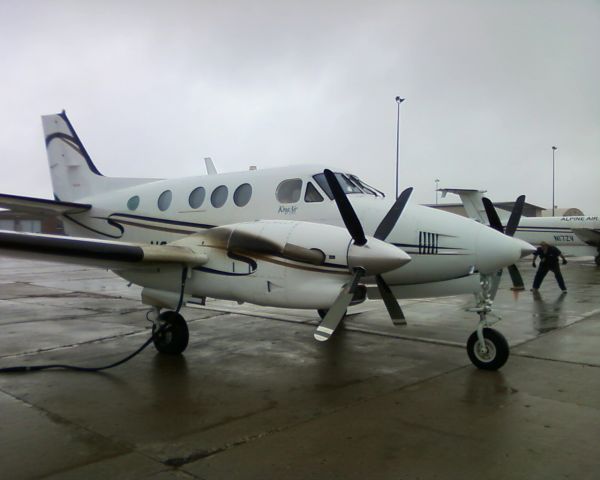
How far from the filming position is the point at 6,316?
1101 centimetres

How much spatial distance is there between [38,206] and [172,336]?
498 centimetres

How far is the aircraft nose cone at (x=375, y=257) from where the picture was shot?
573 centimetres

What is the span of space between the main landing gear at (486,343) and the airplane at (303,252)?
0.04 feet

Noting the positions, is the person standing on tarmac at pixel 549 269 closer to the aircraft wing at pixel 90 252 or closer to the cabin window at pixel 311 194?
the cabin window at pixel 311 194

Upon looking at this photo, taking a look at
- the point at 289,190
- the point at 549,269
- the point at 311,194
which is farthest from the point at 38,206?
the point at 549,269

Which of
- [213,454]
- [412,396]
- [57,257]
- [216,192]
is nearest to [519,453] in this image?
[412,396]

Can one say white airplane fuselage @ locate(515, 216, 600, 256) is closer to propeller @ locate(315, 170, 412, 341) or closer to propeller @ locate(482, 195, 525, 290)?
propeller @ locate(482, 195, 525, 290)

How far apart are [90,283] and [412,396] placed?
16.7m

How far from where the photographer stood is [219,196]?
8.76 meters

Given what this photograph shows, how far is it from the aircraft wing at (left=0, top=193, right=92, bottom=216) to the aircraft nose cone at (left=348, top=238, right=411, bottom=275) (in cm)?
736

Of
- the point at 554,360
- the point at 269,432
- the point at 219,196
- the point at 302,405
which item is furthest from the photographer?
the point at 219,196

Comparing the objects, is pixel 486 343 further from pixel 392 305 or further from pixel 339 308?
pixel 339 308

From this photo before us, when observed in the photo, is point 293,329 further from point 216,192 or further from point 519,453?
point 519,453

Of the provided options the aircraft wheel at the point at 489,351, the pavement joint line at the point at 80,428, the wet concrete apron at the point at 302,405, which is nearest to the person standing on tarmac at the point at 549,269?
the wet concrete apron at the point at 302,405
